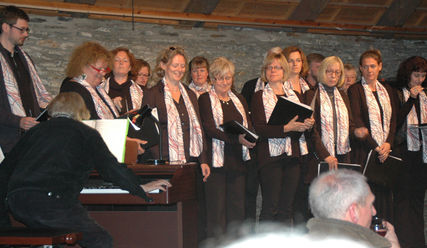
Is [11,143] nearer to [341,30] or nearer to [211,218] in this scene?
[211,218]

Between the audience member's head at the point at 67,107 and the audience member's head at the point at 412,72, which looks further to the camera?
the audience member's head at the point at 412,72

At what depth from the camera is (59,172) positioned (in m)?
3.22

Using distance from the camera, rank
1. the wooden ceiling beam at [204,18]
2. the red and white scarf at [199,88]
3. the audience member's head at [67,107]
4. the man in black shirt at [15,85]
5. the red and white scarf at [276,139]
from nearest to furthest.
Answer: the audience member's head at [67,107], the man in black shirt at [15,85], the red and white scarf at [276,139], the red and white scarf at [199,88], the wooden ceiling beam at [204,18]

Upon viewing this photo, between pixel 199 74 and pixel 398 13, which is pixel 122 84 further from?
pixel 398 13

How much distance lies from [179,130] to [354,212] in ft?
8.71

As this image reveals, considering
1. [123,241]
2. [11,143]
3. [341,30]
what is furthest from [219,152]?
[341,30]

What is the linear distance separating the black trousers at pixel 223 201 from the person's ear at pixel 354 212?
2.70m

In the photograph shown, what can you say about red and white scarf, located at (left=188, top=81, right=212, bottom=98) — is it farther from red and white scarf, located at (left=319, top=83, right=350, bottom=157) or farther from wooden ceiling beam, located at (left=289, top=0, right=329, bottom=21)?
wooden ceiling beam, located at (left=289, top=0, right=329, bottom=21)

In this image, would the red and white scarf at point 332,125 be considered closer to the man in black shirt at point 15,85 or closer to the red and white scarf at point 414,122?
the red and white scarf at point 414,122

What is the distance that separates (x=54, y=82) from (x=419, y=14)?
5.55 meters

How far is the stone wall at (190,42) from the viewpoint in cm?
797

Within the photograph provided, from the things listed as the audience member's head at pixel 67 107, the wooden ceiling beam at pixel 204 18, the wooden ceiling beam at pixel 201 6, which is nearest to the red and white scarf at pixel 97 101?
the audience member's head at pixel 67 107

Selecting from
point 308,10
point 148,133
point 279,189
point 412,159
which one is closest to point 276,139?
point 279,189

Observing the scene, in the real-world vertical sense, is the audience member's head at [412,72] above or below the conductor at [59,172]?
above
